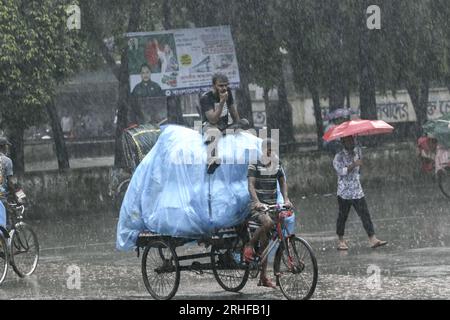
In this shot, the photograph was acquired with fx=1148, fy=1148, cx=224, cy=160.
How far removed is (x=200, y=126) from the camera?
1231cm

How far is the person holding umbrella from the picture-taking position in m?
15.5

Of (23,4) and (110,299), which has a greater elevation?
(23,4)

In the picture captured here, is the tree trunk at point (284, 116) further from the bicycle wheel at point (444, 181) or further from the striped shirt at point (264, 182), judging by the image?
the striped shirt at point (264, 182)

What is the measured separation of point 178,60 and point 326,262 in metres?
14.1

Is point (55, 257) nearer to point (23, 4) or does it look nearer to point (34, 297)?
point (34, 297)

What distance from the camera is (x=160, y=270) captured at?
12.0m

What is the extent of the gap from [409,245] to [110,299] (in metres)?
5.11

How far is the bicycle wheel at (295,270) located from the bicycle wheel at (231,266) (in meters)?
0.42

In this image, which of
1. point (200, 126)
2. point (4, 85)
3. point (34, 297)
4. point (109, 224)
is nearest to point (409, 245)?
point (200, 126)

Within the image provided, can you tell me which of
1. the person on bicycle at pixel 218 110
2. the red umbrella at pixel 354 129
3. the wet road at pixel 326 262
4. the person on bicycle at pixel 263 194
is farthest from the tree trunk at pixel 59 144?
the person on bicycle at pixel 263 194

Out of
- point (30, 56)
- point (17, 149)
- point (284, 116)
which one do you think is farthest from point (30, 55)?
point (284, 116)

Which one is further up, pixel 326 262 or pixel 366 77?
pixel 366 77

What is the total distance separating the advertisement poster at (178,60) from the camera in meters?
27.2

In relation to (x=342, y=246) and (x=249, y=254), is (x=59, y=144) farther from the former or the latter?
(x=249, y=254)
